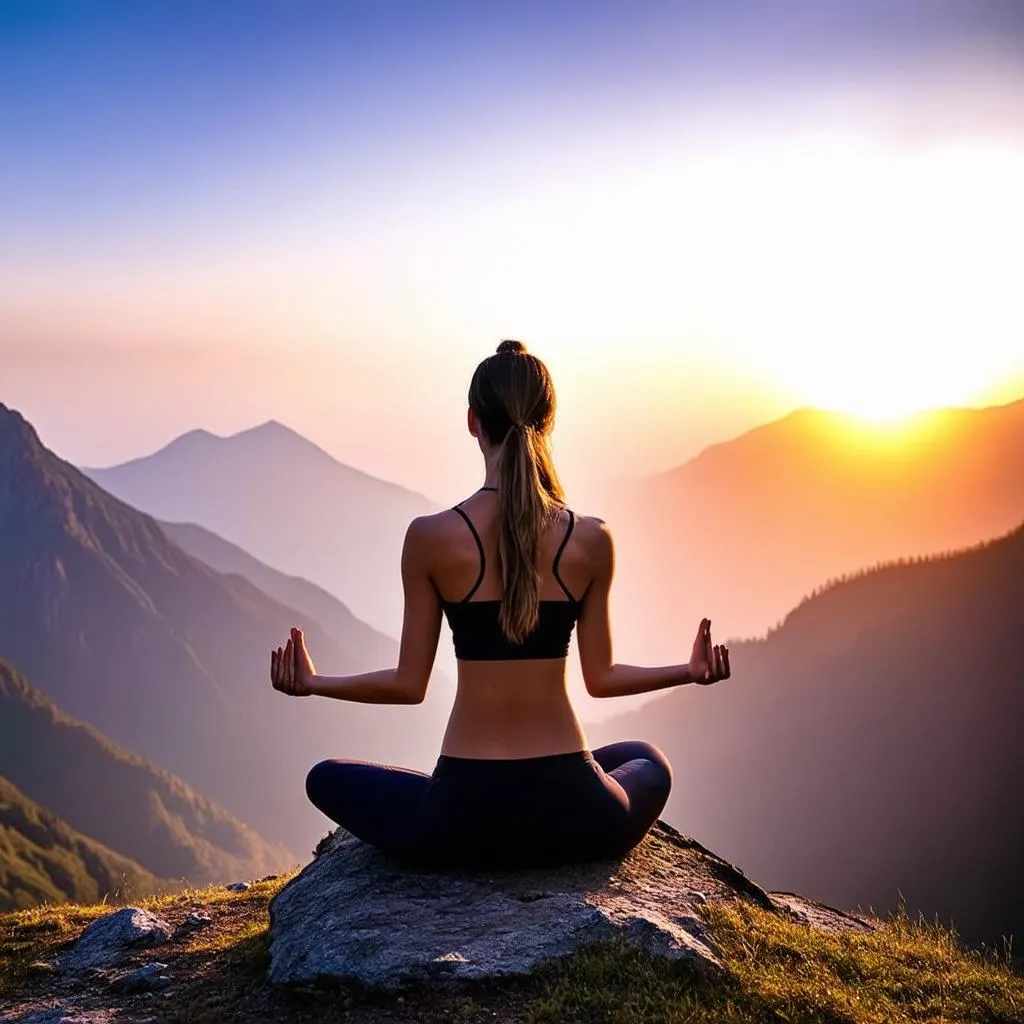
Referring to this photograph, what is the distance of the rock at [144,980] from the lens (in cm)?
733

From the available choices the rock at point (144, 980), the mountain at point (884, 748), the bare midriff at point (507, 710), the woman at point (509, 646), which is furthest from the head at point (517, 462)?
the mountain at point (884, 748)

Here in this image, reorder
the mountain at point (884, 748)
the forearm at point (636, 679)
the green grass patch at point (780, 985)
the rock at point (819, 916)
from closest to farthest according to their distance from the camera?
1. the green grass patch at point (780, 985)
2. the forearm at point (636, 679)
3. the rock at point (819, 916)
4. the mountain at point (884, 748)

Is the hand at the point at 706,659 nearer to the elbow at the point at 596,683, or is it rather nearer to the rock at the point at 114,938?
the elbow at the point at 596,683

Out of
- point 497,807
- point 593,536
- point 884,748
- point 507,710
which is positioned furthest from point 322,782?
point 884,748

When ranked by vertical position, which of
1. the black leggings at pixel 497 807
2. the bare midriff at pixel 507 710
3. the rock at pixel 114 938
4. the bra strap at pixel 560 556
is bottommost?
the rock at pixel 114 938

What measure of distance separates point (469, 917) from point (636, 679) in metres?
1.87

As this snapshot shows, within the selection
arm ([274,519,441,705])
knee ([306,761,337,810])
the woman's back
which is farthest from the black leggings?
arm ([274,519,441,705])

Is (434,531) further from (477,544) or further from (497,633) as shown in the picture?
(497,633)

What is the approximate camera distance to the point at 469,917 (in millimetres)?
6871

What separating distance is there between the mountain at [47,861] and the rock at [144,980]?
161 metres

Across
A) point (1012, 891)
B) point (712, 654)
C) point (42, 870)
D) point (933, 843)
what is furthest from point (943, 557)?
point (712, 654)

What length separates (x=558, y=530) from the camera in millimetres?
6848

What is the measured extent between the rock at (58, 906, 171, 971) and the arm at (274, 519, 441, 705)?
10.3ft

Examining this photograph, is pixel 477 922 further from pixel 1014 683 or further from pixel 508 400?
pixel 1014 683
